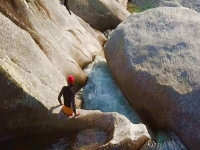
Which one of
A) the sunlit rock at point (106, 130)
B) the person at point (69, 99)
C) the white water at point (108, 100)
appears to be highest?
the person at point (69, 99)

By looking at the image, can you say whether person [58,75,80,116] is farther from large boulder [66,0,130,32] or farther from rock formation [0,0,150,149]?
large boulder [66,0,130,32]

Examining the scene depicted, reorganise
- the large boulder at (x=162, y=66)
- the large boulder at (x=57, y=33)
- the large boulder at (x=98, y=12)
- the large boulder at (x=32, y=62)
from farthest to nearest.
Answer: the large boulder at (x=98, y=12)
the large boulder at (x=57, y=33)
the large boulder at (x=162, y=66)
the large boulder at (x=32, y=62)

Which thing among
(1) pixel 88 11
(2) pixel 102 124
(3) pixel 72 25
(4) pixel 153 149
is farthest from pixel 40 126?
(1) pixel 88 11

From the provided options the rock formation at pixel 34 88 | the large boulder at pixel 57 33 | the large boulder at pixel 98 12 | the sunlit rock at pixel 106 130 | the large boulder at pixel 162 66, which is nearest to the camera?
the sunlit rock at pixel 106 130

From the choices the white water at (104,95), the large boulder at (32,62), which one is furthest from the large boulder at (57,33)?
the white water at (104,95)

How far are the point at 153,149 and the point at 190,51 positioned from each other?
405 centimetres

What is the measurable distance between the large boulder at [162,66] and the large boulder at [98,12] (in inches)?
213

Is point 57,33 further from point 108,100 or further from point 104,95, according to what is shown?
point 108,100

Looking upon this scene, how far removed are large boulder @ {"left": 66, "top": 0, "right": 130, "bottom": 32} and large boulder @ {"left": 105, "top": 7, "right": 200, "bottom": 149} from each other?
17.7 feet

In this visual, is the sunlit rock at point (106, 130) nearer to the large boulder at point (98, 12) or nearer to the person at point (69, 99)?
the person at point (69, 99)

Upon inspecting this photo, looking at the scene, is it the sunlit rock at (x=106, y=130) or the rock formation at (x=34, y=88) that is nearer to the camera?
the sunlit rock at (x=106, y=130)

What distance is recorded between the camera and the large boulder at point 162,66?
1373 cm

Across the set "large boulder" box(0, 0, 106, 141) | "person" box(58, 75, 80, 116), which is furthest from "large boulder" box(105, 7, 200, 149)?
"person" box(58, 75, 80, 116)

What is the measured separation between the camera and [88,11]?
23219 mm
